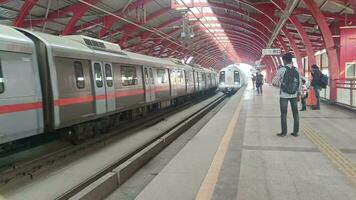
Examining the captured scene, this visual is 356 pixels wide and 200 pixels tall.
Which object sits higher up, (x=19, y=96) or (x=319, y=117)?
(x=19, y=96)

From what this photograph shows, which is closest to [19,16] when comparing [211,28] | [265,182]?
[265,182]

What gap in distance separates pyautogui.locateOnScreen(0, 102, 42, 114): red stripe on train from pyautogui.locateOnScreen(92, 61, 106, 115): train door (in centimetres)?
278

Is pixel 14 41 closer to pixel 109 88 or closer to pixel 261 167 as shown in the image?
pixel 109 88

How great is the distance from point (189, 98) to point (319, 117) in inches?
686

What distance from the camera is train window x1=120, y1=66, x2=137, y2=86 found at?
1353 centimetres

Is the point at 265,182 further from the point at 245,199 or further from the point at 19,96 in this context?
the point at 19,96

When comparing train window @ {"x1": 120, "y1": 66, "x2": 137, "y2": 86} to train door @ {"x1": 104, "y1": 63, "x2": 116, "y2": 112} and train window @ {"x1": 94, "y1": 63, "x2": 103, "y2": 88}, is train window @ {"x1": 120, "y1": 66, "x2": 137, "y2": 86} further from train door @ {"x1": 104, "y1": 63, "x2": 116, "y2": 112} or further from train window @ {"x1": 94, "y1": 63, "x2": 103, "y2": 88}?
train window @ {"x1": 94, "y1": 63, "x2": 103, "y2": 88}

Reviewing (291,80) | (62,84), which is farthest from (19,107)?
(291,80)

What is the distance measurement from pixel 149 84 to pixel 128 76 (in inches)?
110

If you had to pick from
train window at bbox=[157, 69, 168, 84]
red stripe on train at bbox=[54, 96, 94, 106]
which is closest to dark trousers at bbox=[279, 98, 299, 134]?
red stripe on train at bbox=[54, 96, 94, 106]

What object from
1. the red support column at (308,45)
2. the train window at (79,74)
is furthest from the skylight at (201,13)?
the train window at (79,74)

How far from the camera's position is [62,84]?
923cm

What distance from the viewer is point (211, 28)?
48531 mm

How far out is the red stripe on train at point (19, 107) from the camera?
7.31 meters
